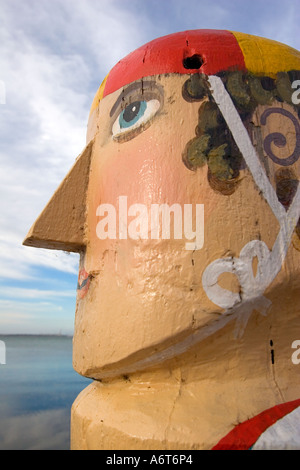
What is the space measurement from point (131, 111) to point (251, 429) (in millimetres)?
1446

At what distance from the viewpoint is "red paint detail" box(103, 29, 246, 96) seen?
169 centimetres

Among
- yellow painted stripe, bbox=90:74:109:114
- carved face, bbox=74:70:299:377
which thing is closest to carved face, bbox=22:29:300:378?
carved face, bbox=74:70:299:377

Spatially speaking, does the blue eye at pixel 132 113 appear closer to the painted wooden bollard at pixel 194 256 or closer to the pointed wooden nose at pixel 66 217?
the painted wooden bollard at pixel 194 256

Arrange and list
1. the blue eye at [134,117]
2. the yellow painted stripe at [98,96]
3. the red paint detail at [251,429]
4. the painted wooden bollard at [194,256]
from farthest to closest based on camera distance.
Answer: the yellow painted stripe at [98,96] < the blue eye at [134,117] < the painted wooden bollard at [194,256] < the red paint detail at [251,429]

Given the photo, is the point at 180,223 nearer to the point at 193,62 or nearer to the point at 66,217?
the point at 66,217

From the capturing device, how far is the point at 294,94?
65.8 inches

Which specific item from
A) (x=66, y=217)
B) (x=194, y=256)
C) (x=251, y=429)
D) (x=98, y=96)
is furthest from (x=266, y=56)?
(x=251, y=429)

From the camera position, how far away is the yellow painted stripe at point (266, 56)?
1.68 metres

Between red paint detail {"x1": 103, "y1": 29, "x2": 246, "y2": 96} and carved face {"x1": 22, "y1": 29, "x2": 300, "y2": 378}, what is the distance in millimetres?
22

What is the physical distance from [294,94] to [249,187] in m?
0.57

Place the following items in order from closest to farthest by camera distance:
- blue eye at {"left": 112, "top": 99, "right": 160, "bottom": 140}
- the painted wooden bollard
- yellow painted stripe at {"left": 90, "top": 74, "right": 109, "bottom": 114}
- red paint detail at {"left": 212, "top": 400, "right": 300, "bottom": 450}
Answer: red paint detail at {"left": 212, "top": 400, "right": 300, "bottom": 450}
the painted wooden bollard
blue eye at {"left": 112, "top": 99, "right": 160, "bottom": 140}
yellow painted stripe at {"left": 90, "top": 74, "right": 109, "bottom": 114}

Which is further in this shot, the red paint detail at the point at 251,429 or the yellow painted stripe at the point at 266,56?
the yellow painted stripe at the point at 266,56

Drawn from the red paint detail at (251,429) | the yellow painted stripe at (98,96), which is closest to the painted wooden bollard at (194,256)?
the red paint detail at (251,429)

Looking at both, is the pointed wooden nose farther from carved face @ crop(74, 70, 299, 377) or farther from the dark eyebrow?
the dark eyebrow
